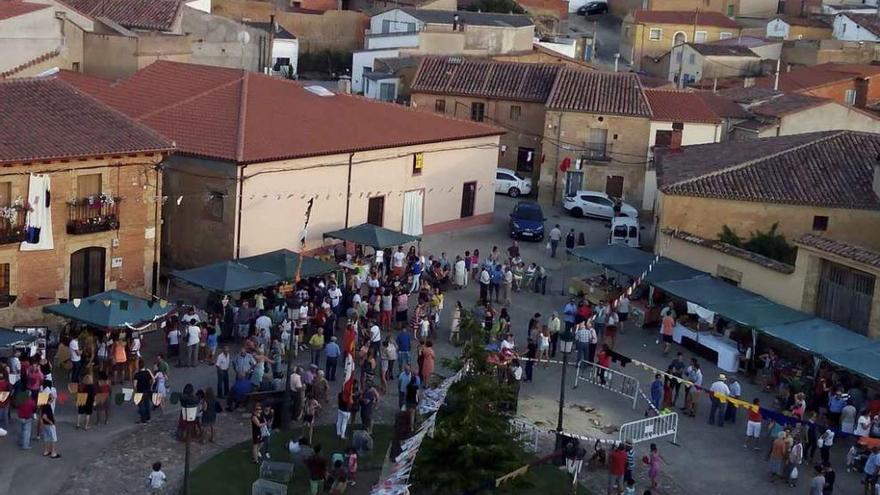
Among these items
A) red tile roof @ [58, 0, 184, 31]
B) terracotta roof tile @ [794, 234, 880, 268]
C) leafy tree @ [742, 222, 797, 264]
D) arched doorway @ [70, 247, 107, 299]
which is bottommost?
arched doorway @ [70, 247, 107, 299]

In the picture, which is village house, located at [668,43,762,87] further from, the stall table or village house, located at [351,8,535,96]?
the stall table

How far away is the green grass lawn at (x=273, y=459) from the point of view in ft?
95.0

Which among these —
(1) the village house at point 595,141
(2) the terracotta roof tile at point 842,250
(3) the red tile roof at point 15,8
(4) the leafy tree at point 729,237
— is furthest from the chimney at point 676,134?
(3) the red tile roof at point 15,8

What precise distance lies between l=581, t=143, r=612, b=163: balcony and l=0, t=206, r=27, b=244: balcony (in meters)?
29.0

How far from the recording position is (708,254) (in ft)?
143

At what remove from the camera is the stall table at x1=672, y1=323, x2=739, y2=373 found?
38.5 meters

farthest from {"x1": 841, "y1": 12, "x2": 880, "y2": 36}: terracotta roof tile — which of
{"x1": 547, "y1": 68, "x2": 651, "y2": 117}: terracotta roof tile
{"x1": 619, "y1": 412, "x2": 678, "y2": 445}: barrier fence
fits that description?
{"x1": 619, "y1": 412, "x2": 678, "y2": 445}: barrier fence

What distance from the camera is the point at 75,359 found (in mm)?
33344

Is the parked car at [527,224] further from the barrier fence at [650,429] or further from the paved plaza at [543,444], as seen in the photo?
the barrier fence at [650,429]

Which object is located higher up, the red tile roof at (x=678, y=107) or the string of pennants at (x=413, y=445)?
the red tile roof at (x=678, y=107)

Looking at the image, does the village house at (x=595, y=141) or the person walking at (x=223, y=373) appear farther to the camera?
the village house at (x=595, y=141)

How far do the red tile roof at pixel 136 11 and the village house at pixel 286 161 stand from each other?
11.3 metres

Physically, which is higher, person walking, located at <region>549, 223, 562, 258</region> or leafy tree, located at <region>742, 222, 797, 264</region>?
leafy tree, located at <region>742, 222, 797, 264</region>

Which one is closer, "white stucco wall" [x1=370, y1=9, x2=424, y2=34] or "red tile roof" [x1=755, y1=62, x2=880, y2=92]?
"red tile roof" [x1=755, y1=62, x2=880, y2=92]
